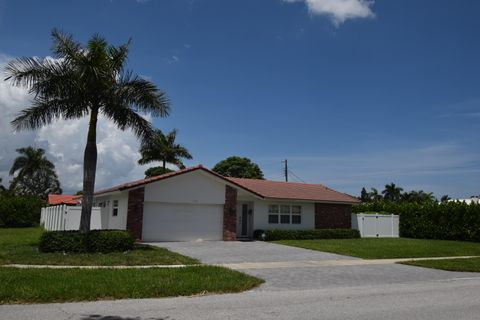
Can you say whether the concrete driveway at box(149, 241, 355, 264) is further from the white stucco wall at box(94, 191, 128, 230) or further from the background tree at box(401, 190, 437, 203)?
the background tree at box(401, 190, 437, 203)

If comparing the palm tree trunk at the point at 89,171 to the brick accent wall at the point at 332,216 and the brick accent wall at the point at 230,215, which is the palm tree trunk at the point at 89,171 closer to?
the brick accent wall at the point at 230,215

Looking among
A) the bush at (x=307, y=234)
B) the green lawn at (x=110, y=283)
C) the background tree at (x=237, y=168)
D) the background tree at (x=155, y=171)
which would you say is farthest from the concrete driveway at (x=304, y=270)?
the background tree at (x=237, y=168)

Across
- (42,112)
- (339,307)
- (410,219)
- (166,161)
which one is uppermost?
(166,161)

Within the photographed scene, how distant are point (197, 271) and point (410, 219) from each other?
24443mm

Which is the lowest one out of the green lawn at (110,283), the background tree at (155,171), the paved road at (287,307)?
the paved road at (287,307)

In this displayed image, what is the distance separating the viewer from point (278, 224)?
2947 centimetres

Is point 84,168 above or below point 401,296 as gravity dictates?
above

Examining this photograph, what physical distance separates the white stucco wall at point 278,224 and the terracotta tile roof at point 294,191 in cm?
55

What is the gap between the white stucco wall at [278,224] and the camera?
2875 cm

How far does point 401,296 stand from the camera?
10352 mm

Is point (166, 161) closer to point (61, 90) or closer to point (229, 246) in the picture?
point (229, 246)

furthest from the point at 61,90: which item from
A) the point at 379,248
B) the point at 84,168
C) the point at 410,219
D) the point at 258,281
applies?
the point at 410,219

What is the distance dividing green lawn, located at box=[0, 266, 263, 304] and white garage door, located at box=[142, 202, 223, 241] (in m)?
11.2

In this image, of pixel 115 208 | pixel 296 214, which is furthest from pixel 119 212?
pixel 296 214
